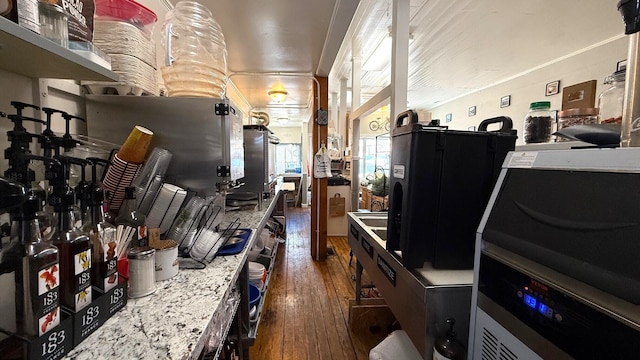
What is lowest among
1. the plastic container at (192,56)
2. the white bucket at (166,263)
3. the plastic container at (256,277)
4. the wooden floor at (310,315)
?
the wooden floor at (310,315)

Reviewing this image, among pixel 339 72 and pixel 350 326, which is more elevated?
pixel 339 72

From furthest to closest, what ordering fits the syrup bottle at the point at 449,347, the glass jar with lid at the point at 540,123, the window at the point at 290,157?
the window at the point at 290,157, the glass jar with lid at the point at 540,123, the syrup bottle at the point at 449,347

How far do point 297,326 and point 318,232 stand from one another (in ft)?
4.77

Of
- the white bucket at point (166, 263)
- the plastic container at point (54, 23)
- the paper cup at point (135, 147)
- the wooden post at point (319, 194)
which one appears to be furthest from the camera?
the wooden post at point (319, 194)

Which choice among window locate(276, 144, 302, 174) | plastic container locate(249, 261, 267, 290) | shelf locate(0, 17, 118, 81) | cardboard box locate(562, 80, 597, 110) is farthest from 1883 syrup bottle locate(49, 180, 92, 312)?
window locate(276, 144, 302, 174)

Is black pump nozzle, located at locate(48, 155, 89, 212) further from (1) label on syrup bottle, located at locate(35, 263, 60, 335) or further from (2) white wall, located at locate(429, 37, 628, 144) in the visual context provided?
(2) white wall, located at locate(429, 37, 628, 144)

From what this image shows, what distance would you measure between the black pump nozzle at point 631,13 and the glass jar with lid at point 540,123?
23.3 inches

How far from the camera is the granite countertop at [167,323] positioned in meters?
0.59

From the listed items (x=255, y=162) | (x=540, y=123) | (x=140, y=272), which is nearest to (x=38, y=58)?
(x=140, y=272)

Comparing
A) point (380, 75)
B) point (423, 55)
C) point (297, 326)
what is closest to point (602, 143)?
point (297, 326)

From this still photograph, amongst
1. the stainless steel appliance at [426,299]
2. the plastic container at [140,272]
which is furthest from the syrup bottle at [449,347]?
the plastic container at [140,272]

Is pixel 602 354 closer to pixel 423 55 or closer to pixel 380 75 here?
pixel 423 55

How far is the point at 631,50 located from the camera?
0.61m

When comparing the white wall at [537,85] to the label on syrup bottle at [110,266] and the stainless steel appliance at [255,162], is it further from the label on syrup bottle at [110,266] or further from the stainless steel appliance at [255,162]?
the label on syrup bottle at [110,266]
